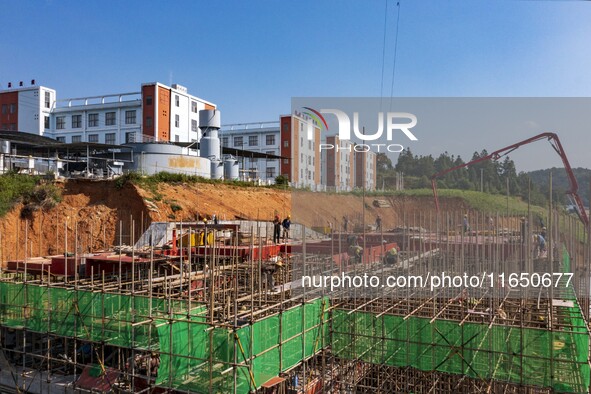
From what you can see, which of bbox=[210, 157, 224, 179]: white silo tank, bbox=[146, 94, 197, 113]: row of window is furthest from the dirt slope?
bbox=[146, 94, 197, 113]: row of window

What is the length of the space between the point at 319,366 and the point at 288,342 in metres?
2.52

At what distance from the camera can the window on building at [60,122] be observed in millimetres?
41688

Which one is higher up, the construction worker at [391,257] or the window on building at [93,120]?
the window on building at [93,120]

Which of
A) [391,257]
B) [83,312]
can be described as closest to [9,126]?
[83,312]

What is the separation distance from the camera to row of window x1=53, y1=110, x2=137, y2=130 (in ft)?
131

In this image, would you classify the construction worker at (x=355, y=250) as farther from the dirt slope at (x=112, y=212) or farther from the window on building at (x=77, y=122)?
the window on building at (x=77, y=122)

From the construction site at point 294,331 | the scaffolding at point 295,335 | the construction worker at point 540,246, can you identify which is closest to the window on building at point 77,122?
the construction site at point 294,331

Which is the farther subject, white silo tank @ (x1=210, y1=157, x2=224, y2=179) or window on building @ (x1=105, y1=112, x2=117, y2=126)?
window on building @ (x1=105, y1=112, x2=117, y2=126)

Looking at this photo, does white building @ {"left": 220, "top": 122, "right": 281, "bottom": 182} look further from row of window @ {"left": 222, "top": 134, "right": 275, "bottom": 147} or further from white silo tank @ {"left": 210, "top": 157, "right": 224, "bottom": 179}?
white silo tank @ {"left": 210, "top": 157, "right": 224, "bottom": 179}

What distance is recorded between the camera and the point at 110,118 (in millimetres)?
40531

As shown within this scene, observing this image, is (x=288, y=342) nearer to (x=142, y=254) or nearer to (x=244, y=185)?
(x=142, y=254)

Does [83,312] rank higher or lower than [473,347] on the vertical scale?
higher

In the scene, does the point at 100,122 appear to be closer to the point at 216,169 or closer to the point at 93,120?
the point at 93,120

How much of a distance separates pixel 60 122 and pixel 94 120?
3.65 metres
